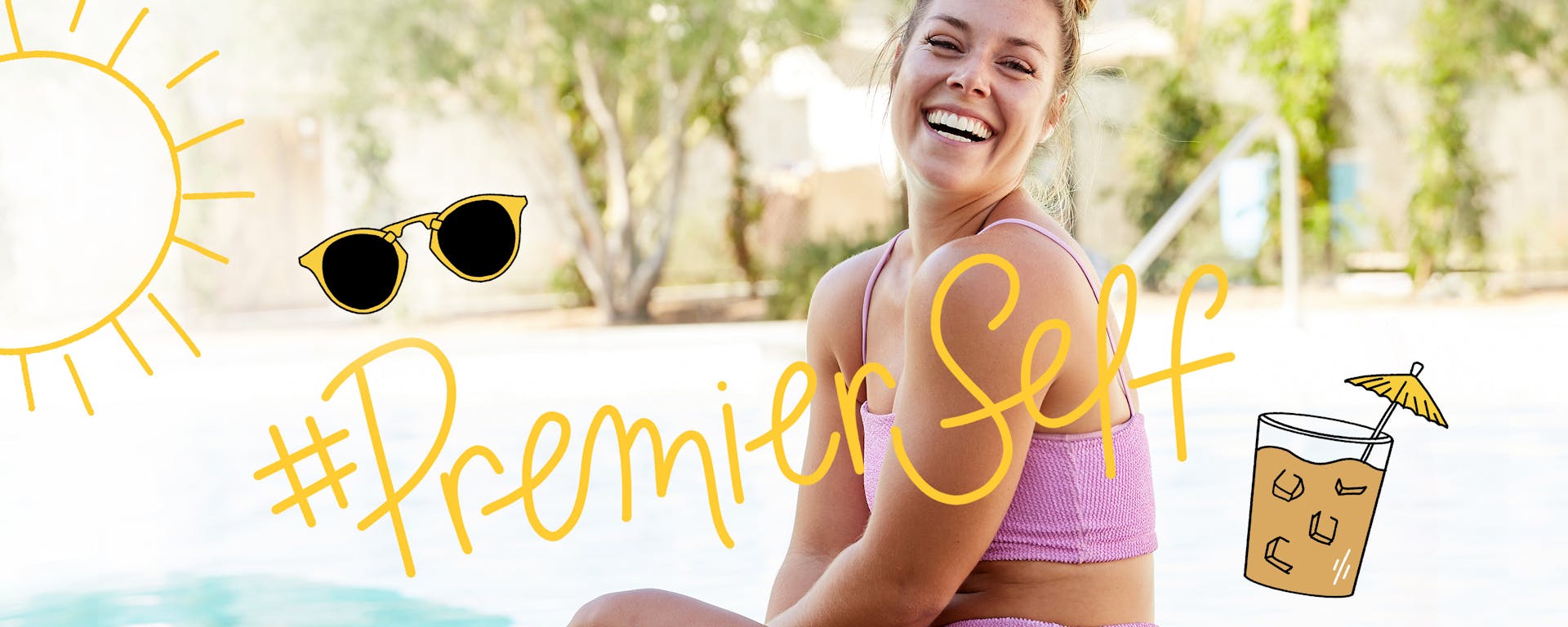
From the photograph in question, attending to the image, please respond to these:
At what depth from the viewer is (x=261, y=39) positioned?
1158 cm

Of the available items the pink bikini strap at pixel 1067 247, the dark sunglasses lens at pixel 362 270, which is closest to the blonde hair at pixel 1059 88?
the pink bikini strap at pixel 1067 247

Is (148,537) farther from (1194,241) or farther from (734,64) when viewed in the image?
(1194,241)

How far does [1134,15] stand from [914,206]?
1396 cm

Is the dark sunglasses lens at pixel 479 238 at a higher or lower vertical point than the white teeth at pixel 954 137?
lower

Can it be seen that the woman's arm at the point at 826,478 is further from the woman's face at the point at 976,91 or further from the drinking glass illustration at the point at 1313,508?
the drinking glass illustration at the point at 1313,508

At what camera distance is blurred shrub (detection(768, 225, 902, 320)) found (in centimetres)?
1241

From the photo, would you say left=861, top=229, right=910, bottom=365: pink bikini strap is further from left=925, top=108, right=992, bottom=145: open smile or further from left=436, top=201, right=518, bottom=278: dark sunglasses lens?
left=436, top=201, right=518, bottom=278: dark sunglasses lens

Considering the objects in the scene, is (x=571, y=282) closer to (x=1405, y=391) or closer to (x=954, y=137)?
(x=1405, y=391)

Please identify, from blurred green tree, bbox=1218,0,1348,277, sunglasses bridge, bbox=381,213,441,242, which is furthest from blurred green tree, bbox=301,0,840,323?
sunglasses bridge, bbox=381,213,441,242

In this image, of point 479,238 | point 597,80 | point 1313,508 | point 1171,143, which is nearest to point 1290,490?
point 1313,508

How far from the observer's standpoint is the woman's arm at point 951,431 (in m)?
1.31

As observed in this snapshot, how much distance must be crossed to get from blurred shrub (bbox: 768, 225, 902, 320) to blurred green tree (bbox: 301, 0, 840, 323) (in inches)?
39.7

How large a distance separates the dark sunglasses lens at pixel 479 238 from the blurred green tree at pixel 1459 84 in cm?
1118

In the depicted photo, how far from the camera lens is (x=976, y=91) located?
4.84 ft
